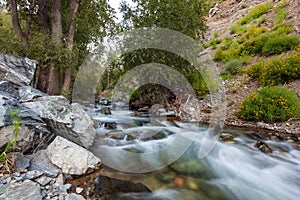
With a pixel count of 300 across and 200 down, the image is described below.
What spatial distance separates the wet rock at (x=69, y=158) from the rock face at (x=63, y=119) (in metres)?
0.56

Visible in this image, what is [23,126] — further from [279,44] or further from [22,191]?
[279,44]

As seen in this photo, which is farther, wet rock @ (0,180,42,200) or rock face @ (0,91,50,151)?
rock face @ (0,91,50,151)

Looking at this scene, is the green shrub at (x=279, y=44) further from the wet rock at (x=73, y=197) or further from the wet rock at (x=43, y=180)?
the wet rock at (x=43, y=180)

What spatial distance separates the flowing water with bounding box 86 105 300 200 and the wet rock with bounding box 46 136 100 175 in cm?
43

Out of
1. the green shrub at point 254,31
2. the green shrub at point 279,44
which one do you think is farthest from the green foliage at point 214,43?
the green shrub at point 279,44

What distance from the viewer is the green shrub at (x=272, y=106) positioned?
5.22 meters

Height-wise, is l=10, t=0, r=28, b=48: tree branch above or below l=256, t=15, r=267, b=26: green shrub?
below

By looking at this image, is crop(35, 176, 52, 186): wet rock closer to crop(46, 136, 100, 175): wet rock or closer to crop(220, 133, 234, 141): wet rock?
crop(46, 136, 100, 175): wet rock

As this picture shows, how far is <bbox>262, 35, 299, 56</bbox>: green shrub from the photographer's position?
7.78 m

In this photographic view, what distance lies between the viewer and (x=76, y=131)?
3648 millimetres

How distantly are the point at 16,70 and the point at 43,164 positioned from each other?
3463mm

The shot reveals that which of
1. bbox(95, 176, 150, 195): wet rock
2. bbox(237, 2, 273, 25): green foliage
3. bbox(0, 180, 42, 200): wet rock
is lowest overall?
bbox(95, 176, 150, 195): wet rock

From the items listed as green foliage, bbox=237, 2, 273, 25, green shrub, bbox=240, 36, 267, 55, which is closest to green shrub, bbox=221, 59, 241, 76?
green shrub, bbox=240, 36, 267, 55

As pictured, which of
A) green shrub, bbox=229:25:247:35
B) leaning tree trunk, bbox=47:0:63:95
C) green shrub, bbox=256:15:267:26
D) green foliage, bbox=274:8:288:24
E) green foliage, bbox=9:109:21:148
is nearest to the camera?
green foliage, bbox=9:109:21:148
